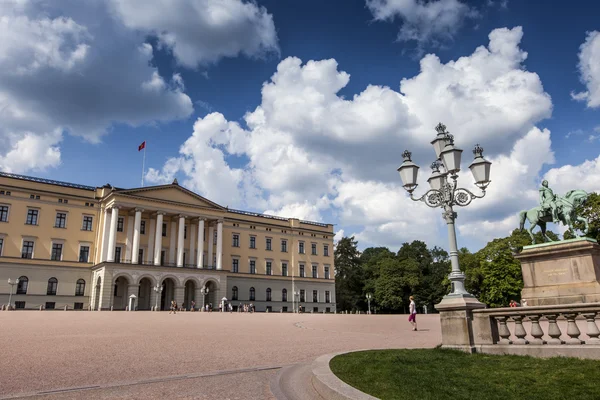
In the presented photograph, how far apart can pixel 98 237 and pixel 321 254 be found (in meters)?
39.0

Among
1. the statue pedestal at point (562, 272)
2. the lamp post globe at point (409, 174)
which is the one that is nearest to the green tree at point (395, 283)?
the statue pedestal at point (562, 272)

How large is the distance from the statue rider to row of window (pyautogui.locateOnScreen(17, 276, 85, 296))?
54180 millimetres

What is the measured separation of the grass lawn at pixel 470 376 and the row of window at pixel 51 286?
53462 mm

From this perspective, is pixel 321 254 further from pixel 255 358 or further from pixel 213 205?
pixel 255 358

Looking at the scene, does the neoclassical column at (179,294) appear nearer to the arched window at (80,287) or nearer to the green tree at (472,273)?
the arched window at (80,287)

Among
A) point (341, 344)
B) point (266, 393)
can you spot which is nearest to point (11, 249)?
point (341, 344)

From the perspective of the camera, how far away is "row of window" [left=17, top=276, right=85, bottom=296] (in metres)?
49.9

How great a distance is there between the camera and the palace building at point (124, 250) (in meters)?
51.3

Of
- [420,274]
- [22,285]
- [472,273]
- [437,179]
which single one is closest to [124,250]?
[22,285]

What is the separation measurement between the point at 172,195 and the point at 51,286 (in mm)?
18980

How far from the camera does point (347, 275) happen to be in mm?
89062

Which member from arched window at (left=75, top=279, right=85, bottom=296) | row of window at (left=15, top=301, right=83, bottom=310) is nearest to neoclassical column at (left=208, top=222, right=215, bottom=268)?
arched window at (left=75, top=279, right=85, bottom=296)

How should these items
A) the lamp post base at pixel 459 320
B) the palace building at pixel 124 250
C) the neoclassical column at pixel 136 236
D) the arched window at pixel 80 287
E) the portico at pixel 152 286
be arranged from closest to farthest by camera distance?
the lamp post base at pixel 459 320, the palace building at pixel 124 250, the portico at pixel 152 286, the arched window at pixel 80 287, the neoclassical column at pixel 136 236

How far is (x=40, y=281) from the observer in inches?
2019
